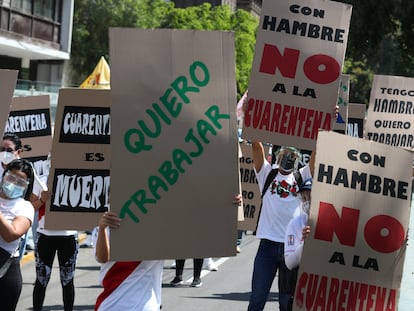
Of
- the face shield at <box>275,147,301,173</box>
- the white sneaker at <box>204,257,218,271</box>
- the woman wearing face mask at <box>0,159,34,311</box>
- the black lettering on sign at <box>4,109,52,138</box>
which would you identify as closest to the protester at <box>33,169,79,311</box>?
the black lettering on sign at <box>4,109,52,138</box>

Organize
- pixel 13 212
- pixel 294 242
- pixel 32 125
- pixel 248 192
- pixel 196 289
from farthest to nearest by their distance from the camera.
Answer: pixel 196 289 → pixel 248 192 → pixel 32 125 → pixel 294 242 → pixel 13 212

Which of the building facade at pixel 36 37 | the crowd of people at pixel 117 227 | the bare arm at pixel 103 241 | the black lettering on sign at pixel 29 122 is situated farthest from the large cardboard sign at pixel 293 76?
the building facade at pixel 36 37

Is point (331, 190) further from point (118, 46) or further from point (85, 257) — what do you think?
point (85, 257)

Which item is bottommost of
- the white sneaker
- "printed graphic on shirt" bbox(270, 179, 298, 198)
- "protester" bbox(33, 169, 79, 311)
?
the white sneaker

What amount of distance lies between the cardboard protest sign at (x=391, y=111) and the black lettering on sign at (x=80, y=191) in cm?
578

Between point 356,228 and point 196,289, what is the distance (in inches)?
282

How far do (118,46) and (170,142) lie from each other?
1.91 ft

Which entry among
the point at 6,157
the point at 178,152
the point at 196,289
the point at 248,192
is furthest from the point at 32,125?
A: the point at 178,152

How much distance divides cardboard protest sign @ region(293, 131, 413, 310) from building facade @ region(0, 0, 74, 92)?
110ft

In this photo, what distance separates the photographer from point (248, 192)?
39.6 ft

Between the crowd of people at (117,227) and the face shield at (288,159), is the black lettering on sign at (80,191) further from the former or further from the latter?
the face shield at (288,159)

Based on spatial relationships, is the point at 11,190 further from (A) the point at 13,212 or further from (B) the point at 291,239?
(B) the point at 291,239

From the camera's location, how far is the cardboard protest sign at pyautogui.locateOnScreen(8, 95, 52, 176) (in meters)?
10.5

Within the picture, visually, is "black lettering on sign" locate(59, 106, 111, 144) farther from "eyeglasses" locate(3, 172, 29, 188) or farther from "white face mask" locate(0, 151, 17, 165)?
"white face mask" locate(0, 151, 17, 165)
